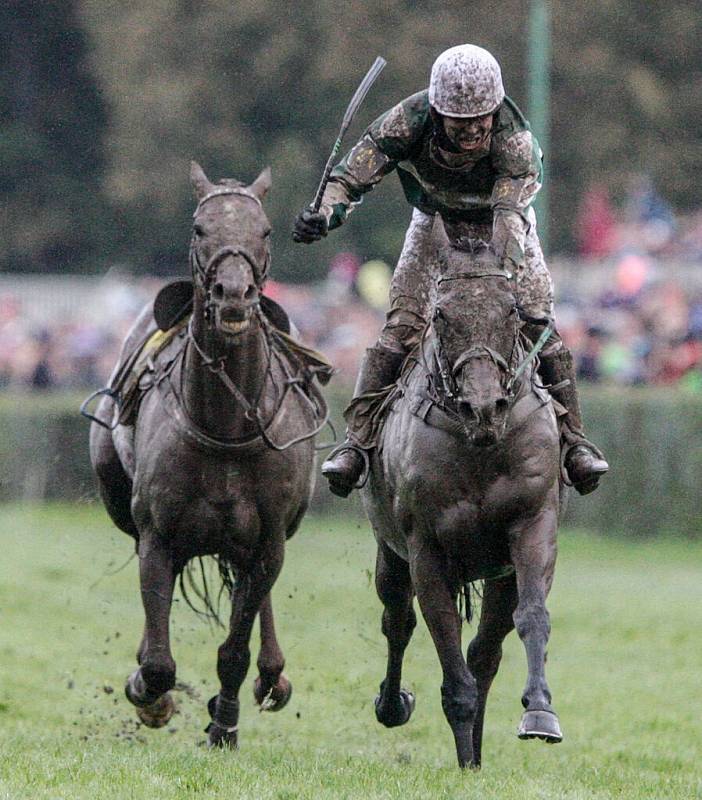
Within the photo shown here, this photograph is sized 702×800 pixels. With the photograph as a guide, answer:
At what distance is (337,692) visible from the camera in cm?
1176

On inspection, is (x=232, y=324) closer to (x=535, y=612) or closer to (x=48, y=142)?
(x=535, y=612)

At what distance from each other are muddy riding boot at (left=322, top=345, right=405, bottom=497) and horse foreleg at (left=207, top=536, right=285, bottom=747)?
1.76ft

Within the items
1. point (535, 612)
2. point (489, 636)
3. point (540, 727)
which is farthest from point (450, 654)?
point (540, 727)

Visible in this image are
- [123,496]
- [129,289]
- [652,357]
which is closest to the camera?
[123,496]

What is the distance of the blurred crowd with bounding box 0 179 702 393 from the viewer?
65.8ft

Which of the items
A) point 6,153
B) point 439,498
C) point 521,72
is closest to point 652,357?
point 439,498

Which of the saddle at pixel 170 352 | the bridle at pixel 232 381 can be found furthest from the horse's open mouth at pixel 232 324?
the saddle at pixel 170 352

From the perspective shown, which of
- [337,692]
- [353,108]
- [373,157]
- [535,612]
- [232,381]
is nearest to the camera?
[535,612]

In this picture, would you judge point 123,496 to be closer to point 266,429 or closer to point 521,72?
point 266,429

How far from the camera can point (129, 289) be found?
31.0m

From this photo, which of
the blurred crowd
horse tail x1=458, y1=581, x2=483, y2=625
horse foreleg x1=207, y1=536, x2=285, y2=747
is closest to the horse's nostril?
horse tail x1=458, y1=581, x2=483, y2=625

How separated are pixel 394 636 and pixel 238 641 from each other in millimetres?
812

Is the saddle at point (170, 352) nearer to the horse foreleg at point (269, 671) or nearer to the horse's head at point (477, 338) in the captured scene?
the horse foreleg at point (269, 671)

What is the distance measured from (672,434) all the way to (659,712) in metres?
7.74
